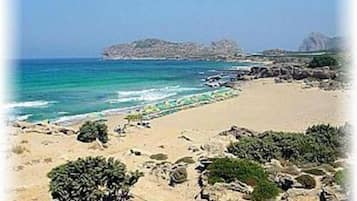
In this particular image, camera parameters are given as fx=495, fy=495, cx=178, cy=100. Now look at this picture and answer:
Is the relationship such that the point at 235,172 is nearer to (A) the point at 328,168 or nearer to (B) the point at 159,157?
(A) the point at 328,168

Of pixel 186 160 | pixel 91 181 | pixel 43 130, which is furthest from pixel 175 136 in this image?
pixel 91 181

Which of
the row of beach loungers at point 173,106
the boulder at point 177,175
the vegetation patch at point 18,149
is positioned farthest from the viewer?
the row of beach loungers at point 173,106

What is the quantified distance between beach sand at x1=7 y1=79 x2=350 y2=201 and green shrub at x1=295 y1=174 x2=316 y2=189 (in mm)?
2056

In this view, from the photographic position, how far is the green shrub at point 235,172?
1162 cm

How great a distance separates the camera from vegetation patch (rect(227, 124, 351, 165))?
1482cm

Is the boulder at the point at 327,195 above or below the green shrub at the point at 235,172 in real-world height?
above

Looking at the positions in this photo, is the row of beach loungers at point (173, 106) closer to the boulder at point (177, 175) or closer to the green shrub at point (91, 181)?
the boulder at point (177, 175)

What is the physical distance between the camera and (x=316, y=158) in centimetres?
1478

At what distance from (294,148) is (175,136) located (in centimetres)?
680

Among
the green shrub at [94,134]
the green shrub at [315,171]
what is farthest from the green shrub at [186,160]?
the green shrub at [94,134]

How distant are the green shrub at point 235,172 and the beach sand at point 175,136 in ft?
1.88

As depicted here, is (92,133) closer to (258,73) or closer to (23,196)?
(23,196)

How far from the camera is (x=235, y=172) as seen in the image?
11.9 meters

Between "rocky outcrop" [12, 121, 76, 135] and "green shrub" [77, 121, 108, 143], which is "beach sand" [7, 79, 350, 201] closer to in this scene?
"green shrub" [77, 121, 108, 143]
